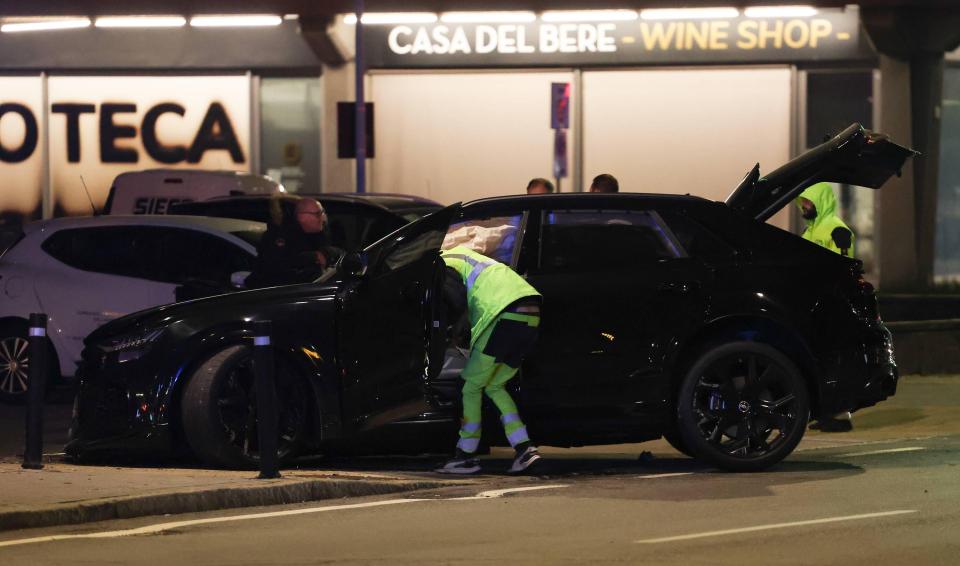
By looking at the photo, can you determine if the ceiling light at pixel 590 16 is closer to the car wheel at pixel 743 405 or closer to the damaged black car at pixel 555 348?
the damaged black car at pixel 555 348

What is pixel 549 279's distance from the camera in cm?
1095

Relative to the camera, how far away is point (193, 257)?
1525cm

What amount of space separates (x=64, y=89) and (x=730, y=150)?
10214 millimetres

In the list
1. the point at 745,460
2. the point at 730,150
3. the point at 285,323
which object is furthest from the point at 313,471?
the point at 730,150

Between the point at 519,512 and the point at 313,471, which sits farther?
the point at 313,471

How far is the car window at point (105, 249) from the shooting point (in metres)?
15.4

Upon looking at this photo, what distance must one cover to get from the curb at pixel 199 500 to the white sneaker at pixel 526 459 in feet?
1.65

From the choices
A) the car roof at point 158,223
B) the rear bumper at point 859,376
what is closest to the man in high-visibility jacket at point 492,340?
the rear bumper at point 859,376

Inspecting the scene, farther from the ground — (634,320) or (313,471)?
(634,320)

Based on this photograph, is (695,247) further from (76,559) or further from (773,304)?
(76,559)

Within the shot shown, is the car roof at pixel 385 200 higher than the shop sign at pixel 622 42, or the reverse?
the shop sign at pixel 622 42

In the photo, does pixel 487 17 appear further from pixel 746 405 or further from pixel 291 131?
pixel 746 405

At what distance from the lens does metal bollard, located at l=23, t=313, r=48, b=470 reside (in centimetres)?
1084

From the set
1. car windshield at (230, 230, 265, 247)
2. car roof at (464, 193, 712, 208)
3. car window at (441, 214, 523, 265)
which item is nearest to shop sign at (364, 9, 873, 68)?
car windshield at (230, 230, 265, 247)
